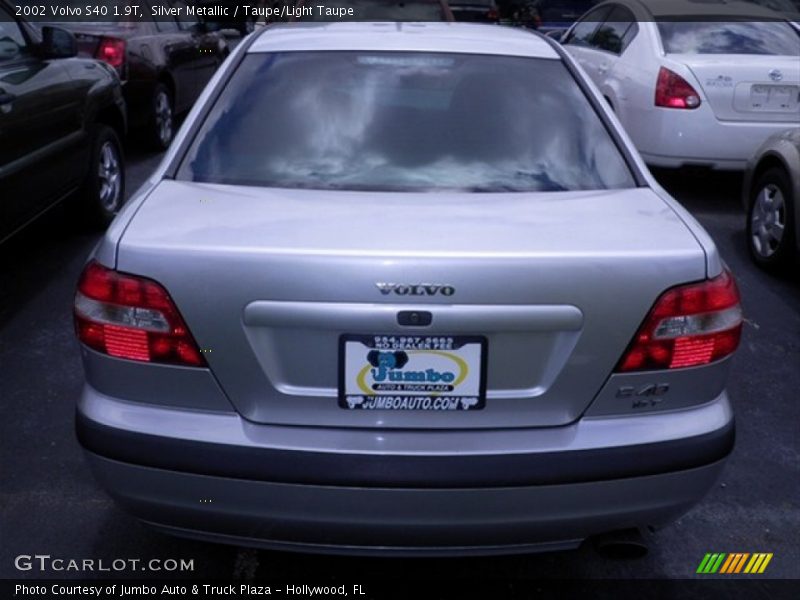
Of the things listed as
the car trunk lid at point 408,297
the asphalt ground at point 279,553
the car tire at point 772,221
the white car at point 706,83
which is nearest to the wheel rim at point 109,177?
the asphalt ground at point 279,553

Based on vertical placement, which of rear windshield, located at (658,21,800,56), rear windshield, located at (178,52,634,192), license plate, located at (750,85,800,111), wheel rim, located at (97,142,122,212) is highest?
rear windshield, located at (178,52,634,192)

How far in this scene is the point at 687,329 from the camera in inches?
94.2

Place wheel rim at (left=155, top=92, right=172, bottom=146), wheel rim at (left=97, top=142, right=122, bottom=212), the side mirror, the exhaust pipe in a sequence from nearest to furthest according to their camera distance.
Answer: the exhaust pipe, the side mirror, wheel rim at (left=97, top=142, right=122, bottom=212), wheel rim at (left=155, top=92, right=172, bottom=146)

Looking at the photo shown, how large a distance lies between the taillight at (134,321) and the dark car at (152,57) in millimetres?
6205

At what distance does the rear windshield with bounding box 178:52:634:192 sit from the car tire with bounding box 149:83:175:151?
583 centimetres

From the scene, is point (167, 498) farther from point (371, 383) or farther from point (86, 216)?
point (86, 216)

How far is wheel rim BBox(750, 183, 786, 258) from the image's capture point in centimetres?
579

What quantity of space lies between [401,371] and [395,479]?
246mm

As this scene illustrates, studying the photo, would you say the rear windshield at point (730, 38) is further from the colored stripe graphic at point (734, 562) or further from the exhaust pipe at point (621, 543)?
the exhaust pipe at point (621, 543)

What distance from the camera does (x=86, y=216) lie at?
6332 mm

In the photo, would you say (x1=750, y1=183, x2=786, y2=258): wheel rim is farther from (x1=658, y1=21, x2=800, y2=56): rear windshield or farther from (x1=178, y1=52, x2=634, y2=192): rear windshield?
(x1=178, y1=52, x2=634, y2=192): rear windshield

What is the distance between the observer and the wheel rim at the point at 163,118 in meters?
9.02

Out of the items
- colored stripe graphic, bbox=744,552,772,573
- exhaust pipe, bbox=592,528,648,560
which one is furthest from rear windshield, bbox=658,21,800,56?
exhaust pipe, bbox=592,528,648,560

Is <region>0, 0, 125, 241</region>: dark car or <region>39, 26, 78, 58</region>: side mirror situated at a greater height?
<region>39, 26, 78, 58</region>: side mirror
